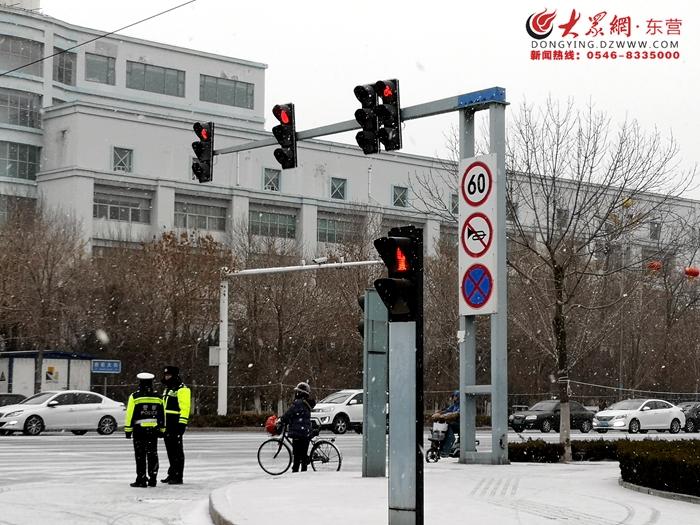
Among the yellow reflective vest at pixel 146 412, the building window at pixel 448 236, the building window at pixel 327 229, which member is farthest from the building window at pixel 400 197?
the yellow reflective vest at pixel 146 412

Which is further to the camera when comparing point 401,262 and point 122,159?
point 122,159

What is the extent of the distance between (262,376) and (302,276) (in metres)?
4.97

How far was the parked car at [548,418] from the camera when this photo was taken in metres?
45.1

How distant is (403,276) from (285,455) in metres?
10.1

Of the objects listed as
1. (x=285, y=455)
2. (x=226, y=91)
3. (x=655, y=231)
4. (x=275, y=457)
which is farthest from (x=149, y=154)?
(x=285, y=455)

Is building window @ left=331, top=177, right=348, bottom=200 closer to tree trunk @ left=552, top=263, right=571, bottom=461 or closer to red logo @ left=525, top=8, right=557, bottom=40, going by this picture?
red logo @ left=525, top=8, right=557, bottom=40

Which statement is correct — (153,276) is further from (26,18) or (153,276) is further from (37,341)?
(26,18)

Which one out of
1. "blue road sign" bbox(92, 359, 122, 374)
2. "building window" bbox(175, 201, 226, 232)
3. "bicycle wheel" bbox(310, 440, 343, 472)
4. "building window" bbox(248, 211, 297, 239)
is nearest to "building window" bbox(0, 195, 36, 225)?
"building window" bbox(175, 201, 226, 232)

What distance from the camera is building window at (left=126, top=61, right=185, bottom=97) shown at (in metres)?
75.2

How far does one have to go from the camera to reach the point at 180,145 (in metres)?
66.8

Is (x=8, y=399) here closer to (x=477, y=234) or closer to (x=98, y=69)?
(x=477, y=234)

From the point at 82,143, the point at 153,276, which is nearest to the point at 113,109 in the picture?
the point at 82,143

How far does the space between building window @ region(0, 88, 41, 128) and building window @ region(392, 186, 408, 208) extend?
2350 centimetres

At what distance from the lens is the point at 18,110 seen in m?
70.4
